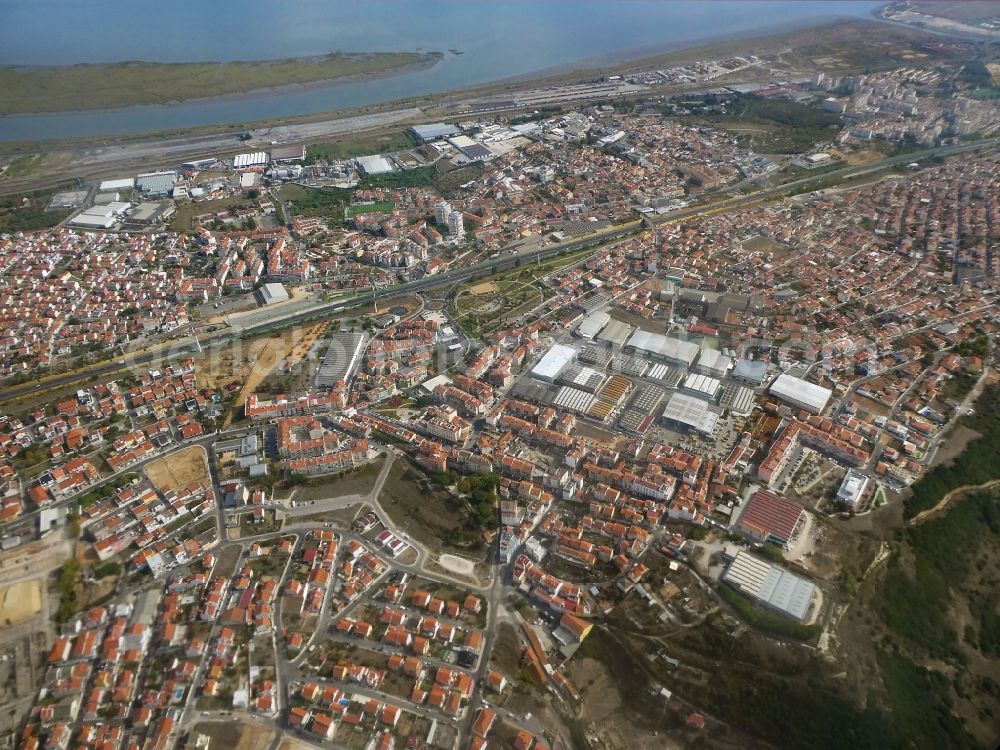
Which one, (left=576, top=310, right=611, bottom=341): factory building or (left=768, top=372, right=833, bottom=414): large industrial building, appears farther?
(left=576, top=310, right=611, bottom=341): factory building

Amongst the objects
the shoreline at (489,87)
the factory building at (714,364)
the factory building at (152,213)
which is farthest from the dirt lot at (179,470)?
the shoreline at (489,87)

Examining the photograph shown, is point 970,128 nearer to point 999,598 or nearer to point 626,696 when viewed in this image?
point 999,598

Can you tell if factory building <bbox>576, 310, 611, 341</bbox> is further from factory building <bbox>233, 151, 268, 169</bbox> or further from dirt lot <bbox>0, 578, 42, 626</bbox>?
factory building <bbox>233, 151, 268, 169</bbox>

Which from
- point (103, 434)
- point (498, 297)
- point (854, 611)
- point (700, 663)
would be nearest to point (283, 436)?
point (103, 434)

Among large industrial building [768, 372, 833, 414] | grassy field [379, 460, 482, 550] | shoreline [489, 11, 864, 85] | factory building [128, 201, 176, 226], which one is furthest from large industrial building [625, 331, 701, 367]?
shoreline [489, 11, 864, 85]

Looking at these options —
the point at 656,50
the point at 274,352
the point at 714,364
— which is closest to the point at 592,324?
the point at 714,364

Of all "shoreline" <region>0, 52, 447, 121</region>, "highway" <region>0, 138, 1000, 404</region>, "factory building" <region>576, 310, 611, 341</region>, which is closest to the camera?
"highway" <region>0, 138, 1000, 404</region>
